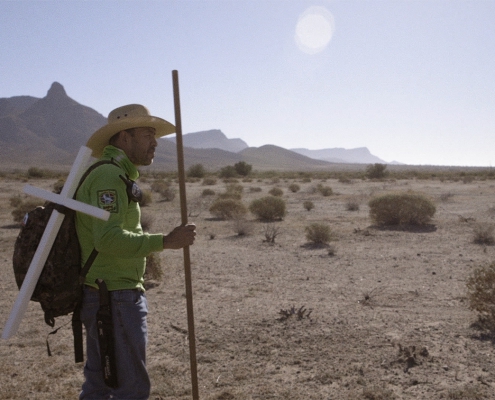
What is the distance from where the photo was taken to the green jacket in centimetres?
246

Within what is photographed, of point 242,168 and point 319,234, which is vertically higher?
point 242,168

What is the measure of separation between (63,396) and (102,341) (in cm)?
220

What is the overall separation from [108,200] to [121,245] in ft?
0.78

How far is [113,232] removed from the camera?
8.00 ft

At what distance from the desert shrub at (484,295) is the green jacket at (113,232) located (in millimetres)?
4551

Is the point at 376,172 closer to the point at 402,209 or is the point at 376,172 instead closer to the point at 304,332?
the point at 402,209

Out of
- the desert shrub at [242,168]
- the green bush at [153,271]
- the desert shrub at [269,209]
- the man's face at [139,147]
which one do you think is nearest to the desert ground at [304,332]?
the green bush at [153,271]

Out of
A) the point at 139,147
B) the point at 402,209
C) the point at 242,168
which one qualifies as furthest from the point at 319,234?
the point at 242,168

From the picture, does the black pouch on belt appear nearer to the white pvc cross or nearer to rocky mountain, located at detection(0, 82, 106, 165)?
the white pvc cross

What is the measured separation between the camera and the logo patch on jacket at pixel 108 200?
2.47m

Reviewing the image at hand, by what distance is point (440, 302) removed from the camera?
22.4 ft

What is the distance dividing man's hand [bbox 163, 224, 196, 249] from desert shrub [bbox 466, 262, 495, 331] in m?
4.32

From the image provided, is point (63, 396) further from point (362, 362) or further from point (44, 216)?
point (362, 362)

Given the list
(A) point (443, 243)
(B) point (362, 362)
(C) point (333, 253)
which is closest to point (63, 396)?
(B) point (362, 362)
